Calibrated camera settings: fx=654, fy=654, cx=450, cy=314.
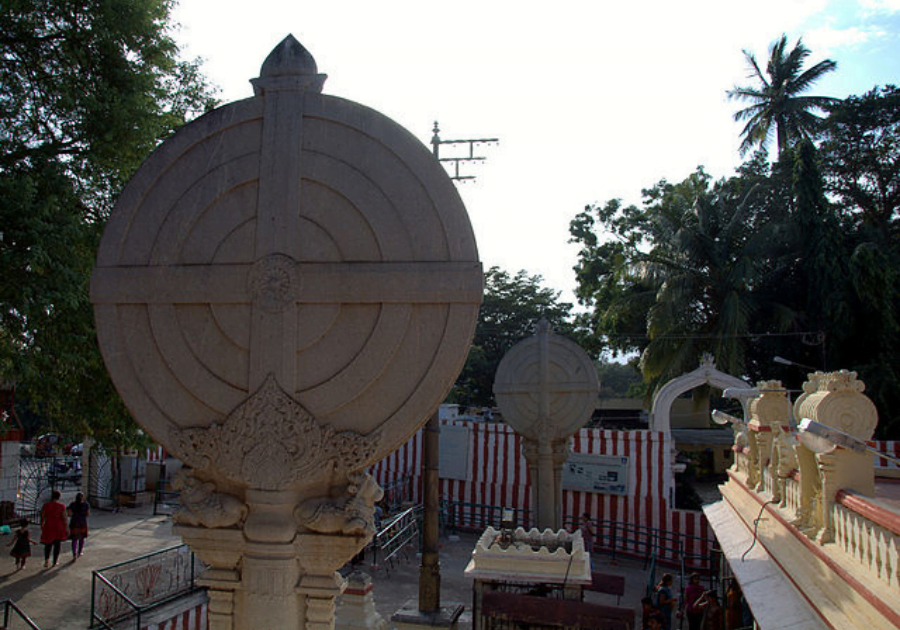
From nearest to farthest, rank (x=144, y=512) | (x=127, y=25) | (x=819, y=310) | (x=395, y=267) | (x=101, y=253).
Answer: (x=395, y=267), (x=101, y=253), (x=127, y=25), (x=144, y=512), (x=819, y=310)

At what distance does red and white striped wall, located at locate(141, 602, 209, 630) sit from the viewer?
7.49 metres

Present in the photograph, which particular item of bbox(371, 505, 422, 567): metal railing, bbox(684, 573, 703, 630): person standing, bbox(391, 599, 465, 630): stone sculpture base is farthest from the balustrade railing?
bbox(371, 505, 422, 567): metal railing

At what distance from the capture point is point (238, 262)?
3357 mm

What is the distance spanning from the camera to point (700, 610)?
948 cm

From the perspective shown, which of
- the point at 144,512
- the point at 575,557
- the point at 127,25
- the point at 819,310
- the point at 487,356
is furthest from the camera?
the point at 487,356

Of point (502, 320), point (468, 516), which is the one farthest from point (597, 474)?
point (502, 320)

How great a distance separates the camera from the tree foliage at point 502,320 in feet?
115

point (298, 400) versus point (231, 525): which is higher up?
point (298, 400)

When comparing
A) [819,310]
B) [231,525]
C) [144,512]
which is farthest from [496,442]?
[231,525]

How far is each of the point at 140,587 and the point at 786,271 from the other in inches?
931

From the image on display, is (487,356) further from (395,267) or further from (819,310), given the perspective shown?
(395,267)

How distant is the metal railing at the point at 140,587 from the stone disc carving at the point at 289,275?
6.24 metres

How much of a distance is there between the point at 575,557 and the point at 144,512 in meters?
14.8

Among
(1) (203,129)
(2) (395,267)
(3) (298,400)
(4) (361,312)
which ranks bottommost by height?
(3) (298,400)
